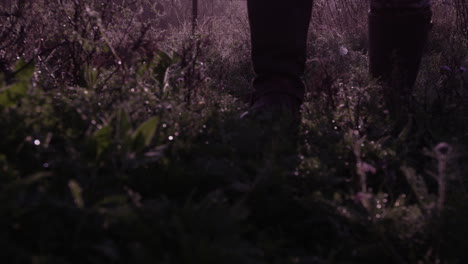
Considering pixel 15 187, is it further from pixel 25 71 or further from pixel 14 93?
pixel 25 71

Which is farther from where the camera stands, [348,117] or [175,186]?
[348,117]

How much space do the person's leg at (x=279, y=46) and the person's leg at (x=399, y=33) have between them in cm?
43

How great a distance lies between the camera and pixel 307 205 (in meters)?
1.49

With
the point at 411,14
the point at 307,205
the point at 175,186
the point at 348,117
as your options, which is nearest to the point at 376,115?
the point at 348,117

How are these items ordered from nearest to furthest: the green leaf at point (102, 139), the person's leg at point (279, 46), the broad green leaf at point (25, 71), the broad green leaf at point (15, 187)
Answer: the broad green leaf at point (15, 187) < the green leaf at point (102, 139) < the broad green leaf at point (25, 71) < the person's leg at point (279, 46)

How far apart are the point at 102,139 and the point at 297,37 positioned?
1546 mm

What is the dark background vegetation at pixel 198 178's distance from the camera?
1100 millimetres

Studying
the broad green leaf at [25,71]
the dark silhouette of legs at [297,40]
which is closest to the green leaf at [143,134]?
the broad green leaf at [25,71]

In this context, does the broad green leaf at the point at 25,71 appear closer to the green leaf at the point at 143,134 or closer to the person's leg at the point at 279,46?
the green leaf at the point at 143,134

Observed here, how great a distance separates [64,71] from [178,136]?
0.97m

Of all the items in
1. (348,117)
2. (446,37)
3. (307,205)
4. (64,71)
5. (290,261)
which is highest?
(446,37)

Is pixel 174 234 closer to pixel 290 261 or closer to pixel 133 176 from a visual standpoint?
pixel 290 261

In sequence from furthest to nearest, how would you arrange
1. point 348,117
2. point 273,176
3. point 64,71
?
point 64,71
point 348,117
point 273,176

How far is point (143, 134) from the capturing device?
143 centimetres
